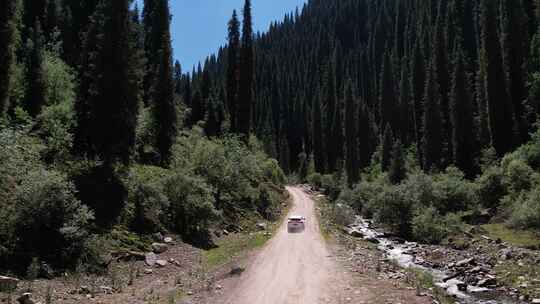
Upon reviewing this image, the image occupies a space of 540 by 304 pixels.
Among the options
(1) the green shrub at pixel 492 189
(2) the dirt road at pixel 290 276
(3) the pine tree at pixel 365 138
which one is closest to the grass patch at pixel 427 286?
(2) the dirt road at pixel 290 276

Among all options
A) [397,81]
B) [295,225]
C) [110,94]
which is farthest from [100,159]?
[397,81]

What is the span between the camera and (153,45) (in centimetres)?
4288

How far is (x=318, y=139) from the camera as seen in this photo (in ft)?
345

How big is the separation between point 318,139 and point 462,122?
5260 centimetres

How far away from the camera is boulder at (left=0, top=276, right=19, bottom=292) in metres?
12.2

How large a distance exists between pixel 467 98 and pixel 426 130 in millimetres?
8004

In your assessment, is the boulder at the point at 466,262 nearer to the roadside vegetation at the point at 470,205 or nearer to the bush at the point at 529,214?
the roadside vegetation at the point at 470,205

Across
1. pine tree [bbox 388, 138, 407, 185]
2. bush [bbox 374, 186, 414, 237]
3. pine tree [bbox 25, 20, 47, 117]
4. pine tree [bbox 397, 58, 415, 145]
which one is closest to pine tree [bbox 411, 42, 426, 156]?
pine tree [bbox 397, 58, 415, 145]

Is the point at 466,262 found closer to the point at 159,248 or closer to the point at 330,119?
the point at 159,248

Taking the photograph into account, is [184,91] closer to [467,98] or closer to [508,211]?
[467,98]

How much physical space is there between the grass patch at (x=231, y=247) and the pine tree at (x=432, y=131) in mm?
Result: 37285

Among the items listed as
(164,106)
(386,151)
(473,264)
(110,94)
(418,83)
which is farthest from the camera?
(418,83)

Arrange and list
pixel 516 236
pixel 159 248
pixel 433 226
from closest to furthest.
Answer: pixel 159 248
pixel 516 236
pixel 433 226

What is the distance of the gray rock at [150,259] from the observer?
18.2 meters
